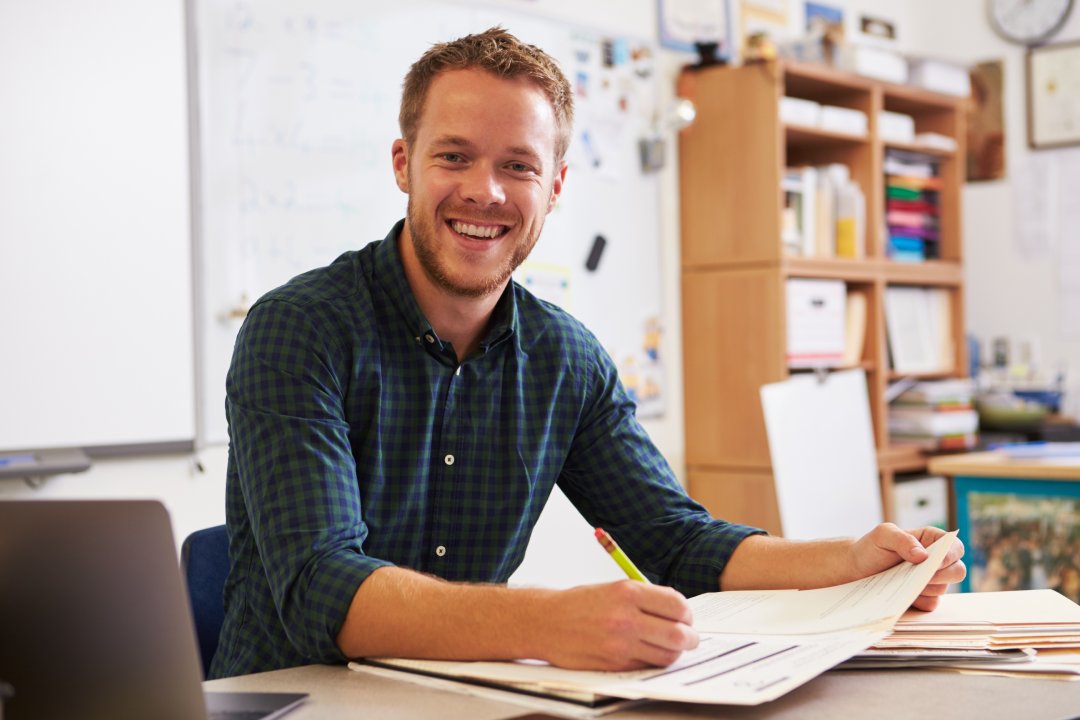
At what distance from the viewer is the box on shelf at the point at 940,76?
4.01m

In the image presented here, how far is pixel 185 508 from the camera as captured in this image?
253 cm

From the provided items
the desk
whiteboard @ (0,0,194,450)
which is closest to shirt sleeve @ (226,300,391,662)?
whiteboard @ (0,0,194,450)

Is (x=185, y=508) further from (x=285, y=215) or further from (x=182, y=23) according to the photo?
(x=182, y=23)

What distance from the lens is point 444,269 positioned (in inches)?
59.4

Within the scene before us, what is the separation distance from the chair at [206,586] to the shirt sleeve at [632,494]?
0.49 metres

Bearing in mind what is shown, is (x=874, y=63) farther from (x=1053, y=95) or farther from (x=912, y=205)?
(x=1053, y=95)

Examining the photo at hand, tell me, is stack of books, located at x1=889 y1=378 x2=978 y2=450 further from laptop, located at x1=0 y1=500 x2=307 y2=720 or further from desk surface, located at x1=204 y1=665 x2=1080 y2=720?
laptop, located at x1=0 y1=500 x2=307 y2=720

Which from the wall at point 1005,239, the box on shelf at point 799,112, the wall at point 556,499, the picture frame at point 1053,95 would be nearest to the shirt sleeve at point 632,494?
the wall at point 556,499

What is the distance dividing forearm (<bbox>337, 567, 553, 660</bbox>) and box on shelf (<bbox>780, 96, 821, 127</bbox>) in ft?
8.87

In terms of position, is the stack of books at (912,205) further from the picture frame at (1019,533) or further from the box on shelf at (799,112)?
the picture frame at (1019,533)

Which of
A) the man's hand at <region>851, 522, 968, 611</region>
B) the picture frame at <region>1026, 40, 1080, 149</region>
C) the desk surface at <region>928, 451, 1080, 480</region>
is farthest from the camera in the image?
the picture frame at <region>1026, 40, 1080, 149</region>

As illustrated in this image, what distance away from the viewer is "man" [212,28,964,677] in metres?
1.21

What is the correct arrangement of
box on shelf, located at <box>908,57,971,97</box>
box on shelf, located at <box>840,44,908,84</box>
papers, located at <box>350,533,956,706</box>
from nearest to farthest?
papers, located at <box>350,533,956,706</box> < box on shelf, located at <box>840,44,908,84</box> < box on shelf, located at <box>908,57,971,97</box>

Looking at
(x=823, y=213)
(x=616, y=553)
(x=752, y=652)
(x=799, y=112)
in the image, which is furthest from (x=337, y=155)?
(x=752, y=652)
